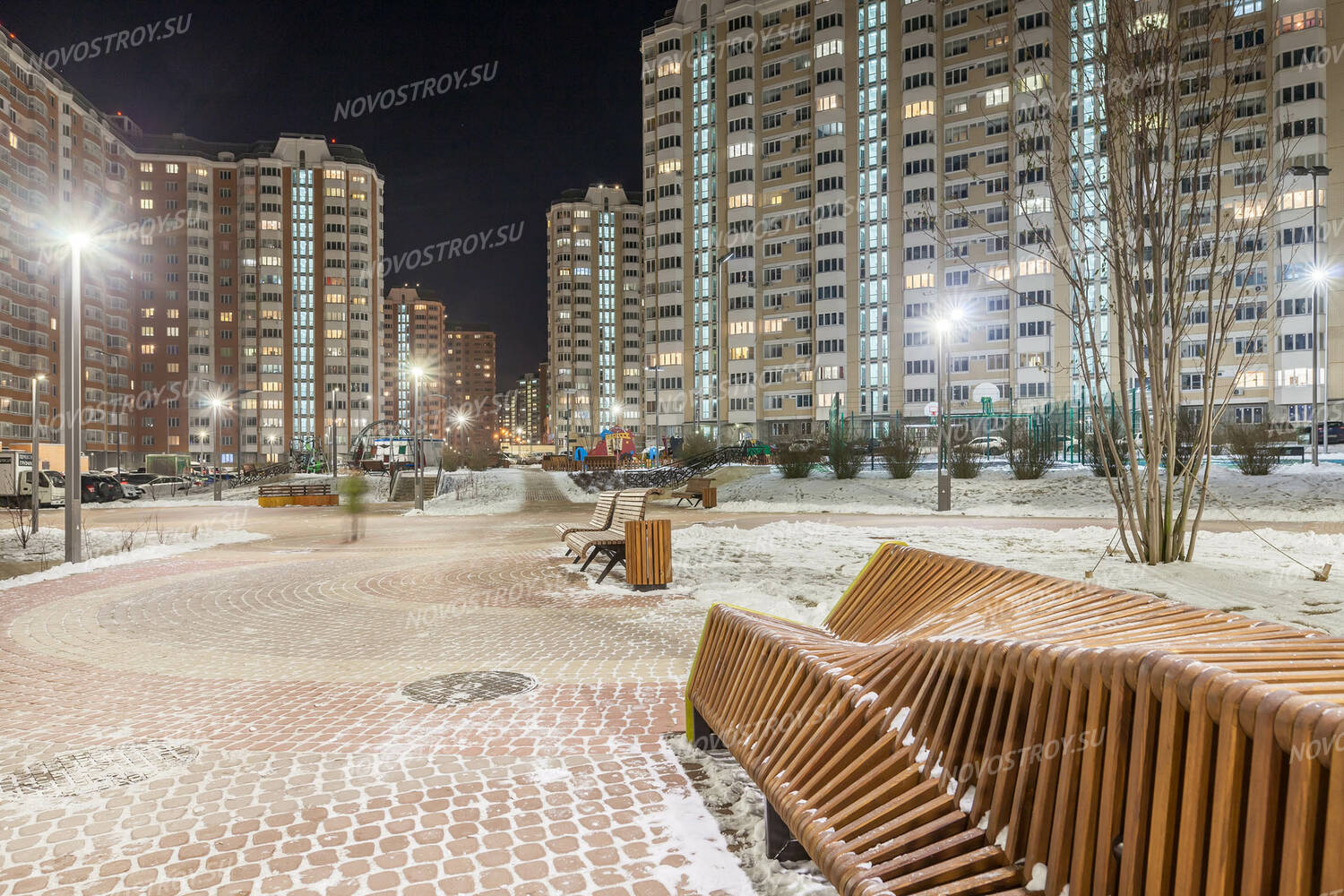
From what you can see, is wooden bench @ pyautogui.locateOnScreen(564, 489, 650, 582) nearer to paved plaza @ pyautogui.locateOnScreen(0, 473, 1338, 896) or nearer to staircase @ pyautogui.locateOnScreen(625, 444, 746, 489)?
paved plaza @ pyautogui.locateOnScreen(0, 473, 1338, 896)

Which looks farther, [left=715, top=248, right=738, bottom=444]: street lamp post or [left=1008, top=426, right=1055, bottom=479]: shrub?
[left=715, top=248, right=738, bottom=444]: street lamp post

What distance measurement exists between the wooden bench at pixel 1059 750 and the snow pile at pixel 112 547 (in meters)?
11.4

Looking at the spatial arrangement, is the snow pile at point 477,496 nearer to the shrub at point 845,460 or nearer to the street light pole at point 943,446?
the shrub at point 845,460

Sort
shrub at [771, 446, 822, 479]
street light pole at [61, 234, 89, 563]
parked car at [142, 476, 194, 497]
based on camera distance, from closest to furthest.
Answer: street light pole at [61, 234, 89, 563] < shrub at [771, 446, 822, 479] < parked car at [142, 476, 194, 497]

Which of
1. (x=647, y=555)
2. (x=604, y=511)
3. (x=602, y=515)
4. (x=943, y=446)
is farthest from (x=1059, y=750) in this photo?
(x=943, y=446)

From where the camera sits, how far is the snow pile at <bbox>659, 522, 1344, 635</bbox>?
7125 mm

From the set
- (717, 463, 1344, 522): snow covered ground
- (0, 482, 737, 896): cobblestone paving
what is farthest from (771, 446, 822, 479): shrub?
(0, 482, 737, 896): cobblestone paving

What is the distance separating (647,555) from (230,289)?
400ft

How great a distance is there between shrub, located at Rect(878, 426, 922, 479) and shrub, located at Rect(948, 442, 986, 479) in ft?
4.03

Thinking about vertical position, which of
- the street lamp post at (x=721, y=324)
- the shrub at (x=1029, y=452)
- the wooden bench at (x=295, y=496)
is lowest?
the wooden bench at (x=295, y=496)

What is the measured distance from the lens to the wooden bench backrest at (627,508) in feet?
Answer: 33.6

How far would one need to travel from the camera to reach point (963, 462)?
25109mm

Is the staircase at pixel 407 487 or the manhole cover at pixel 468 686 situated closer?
the manhole cover at pixel 468 686

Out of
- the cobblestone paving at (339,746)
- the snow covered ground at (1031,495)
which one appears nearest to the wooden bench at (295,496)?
the snow covered ground at (1031,495)
